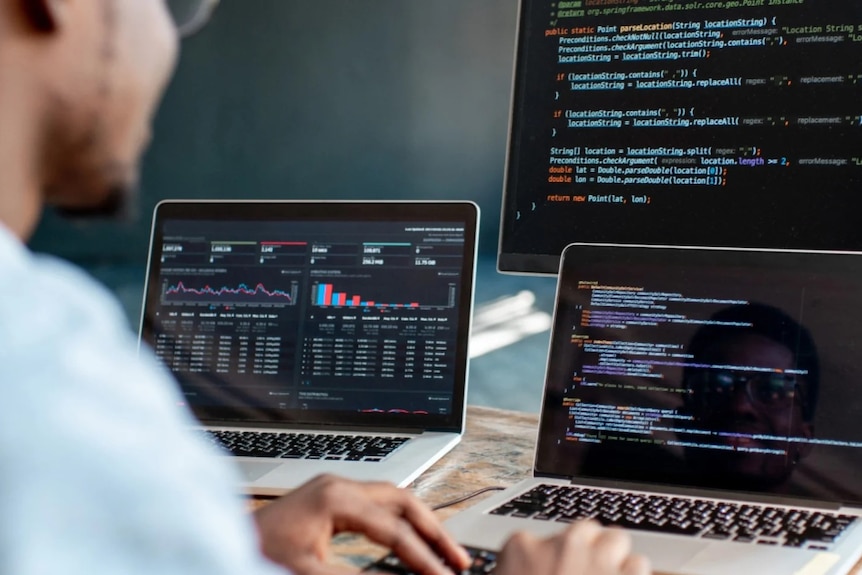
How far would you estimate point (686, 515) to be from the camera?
91 cm

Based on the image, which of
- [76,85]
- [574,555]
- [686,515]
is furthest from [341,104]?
[76,85]

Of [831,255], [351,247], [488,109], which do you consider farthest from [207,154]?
[831,255]

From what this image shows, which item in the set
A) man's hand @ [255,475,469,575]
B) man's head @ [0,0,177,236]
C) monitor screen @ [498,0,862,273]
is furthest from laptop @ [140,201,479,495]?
man's head @ [0,0,177,236]

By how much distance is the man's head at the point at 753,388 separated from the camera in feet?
3.21

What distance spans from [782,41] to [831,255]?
1.01 ft

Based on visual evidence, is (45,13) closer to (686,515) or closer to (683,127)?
(686,515)

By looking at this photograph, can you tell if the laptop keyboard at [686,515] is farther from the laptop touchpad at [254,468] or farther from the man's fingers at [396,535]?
the laptop touchpad at [254,468]

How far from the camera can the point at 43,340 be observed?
0.32m

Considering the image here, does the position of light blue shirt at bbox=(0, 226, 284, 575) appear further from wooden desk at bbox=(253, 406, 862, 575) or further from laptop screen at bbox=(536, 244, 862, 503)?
laptop screen at bbox=(536, 244, 862, 503)

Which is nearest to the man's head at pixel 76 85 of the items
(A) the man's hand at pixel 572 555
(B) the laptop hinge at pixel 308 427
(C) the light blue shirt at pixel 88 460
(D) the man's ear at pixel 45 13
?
(D) the man's ear at pixel 45 13

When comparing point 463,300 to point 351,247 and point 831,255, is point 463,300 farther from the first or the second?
point 831,255

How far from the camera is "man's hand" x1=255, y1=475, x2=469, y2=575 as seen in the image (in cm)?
75

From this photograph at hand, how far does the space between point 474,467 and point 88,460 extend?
2.90 ft

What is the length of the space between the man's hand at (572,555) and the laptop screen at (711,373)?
379 mm
